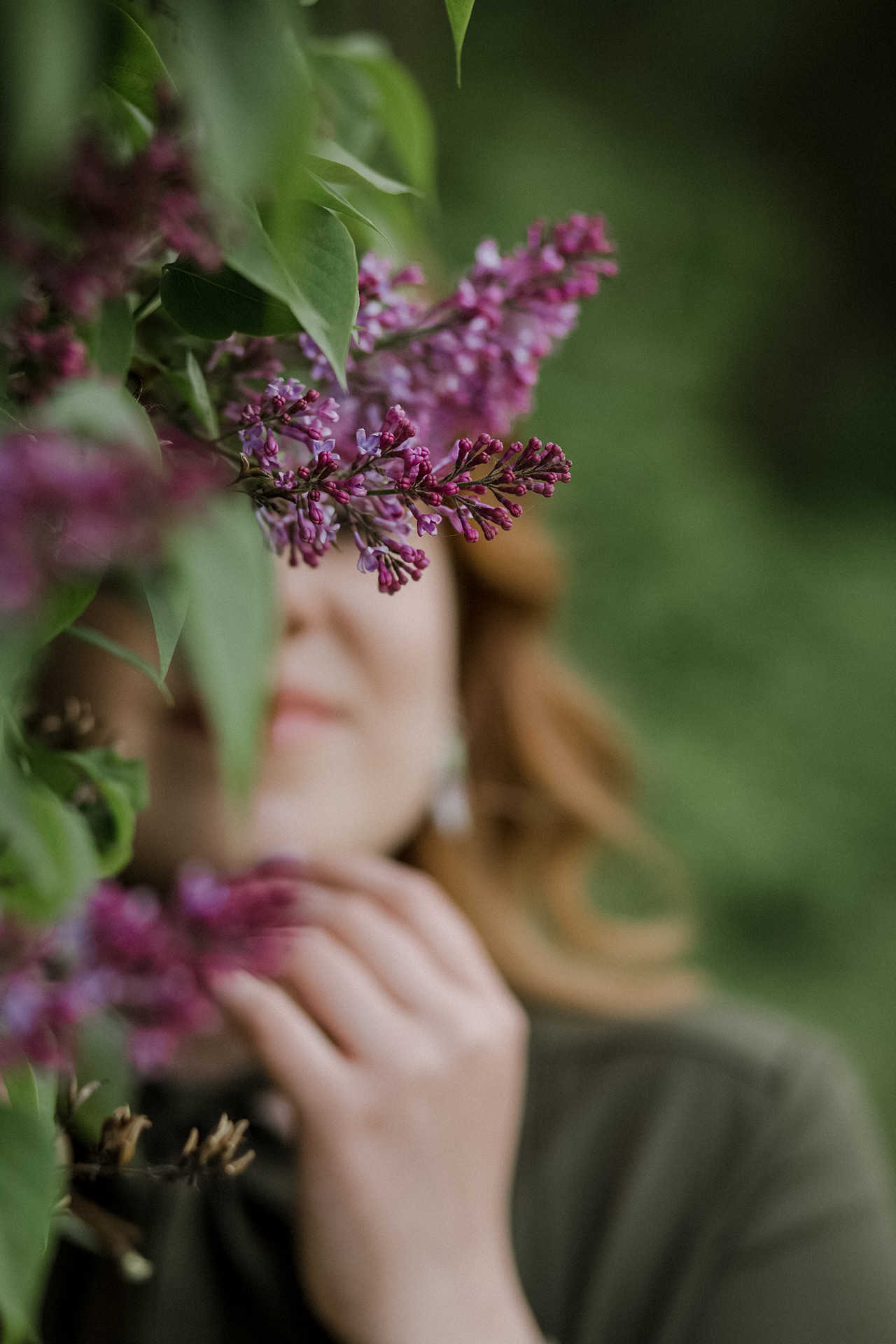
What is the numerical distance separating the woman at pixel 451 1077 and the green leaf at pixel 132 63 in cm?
24

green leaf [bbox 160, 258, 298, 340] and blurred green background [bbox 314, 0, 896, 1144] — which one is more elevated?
green leaf [bbox 160, 258, 298, 340]

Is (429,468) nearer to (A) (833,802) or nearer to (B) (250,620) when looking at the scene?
(B) (250,620)

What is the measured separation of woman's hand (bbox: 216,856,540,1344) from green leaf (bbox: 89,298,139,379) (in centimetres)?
33

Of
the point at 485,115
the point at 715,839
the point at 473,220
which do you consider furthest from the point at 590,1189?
the point at 485,115

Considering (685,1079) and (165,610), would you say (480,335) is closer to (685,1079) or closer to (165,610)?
(165,610)

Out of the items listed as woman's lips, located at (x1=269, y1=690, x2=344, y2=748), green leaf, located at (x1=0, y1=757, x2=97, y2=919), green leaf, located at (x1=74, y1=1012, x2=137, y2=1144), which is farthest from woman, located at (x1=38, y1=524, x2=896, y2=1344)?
green leaf, located at (x1=0, y1=757, x2=97, y2=919)

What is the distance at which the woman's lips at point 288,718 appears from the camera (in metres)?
0.63

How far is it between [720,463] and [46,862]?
2452 mm

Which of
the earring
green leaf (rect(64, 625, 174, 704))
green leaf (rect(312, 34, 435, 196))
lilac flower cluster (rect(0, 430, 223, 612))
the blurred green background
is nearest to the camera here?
lilac flower cluster (rect(0, 430, 223, 612))

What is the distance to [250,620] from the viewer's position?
143mm

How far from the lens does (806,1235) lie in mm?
781

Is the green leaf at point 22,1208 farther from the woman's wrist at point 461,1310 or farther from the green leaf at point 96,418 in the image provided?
the woman's wrist at point 461,1310

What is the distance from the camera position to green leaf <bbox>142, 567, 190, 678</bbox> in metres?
0.21

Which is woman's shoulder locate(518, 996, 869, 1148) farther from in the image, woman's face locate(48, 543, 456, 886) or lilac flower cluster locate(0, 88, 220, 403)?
lilac flower cluster locate(0, 88, 220, 403)
